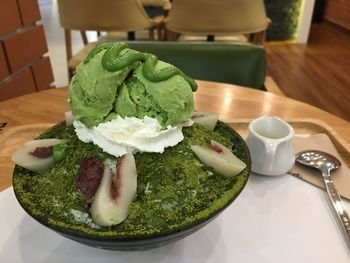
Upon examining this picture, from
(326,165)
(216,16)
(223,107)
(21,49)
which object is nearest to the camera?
(326,165)

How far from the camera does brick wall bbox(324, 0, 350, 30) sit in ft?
17.5

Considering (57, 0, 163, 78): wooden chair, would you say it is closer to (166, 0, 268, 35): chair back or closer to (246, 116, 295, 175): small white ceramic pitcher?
(166, 0, 268, 35): chair back

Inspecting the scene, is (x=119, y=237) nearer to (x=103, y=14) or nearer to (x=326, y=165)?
(x=326, y=165)

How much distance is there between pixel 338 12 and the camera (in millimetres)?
5555

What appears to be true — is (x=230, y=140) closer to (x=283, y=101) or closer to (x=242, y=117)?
(x=242, y=117)

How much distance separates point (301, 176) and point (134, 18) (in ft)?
6.16

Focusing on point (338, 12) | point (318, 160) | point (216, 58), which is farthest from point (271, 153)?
point (338, 12)

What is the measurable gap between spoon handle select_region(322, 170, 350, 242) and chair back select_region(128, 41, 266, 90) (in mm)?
763

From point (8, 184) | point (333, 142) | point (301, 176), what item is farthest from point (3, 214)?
point (333, 142)

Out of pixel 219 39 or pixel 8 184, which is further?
pixel 219 39

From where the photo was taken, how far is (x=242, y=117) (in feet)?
3.74

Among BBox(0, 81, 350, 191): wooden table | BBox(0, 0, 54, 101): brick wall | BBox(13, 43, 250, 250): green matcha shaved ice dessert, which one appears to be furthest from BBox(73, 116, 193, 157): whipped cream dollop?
BBox(0, 0, 54, 101): brick wall

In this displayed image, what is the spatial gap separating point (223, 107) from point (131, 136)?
61 cm

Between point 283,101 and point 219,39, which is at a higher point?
point 283,101
